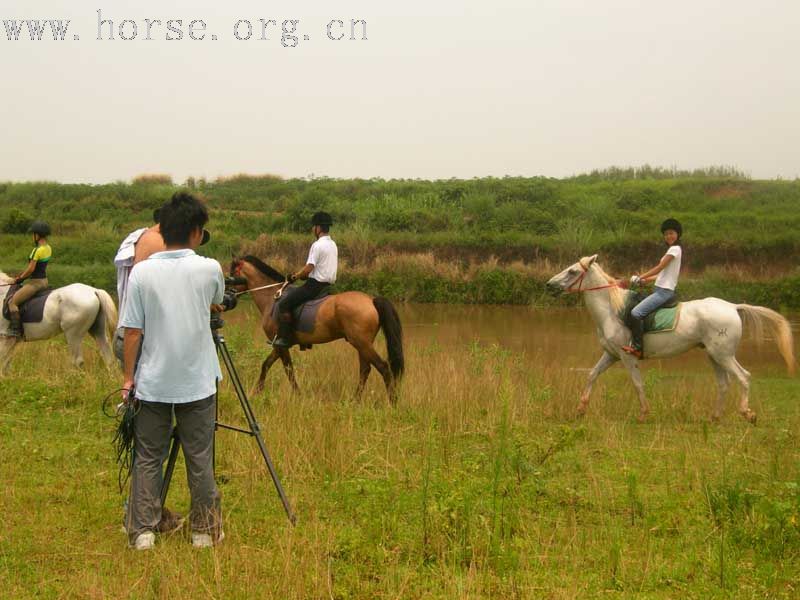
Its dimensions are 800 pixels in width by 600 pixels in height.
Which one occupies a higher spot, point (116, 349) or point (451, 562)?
point (116, 349)

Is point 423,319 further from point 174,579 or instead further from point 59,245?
point 174,579

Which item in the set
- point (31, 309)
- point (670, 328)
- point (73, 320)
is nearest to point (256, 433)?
point (670, 328)

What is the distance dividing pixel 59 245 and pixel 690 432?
29.1 meters

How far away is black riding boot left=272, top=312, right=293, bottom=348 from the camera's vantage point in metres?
12.0

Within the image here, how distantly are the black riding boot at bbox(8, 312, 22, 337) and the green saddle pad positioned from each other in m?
8.59

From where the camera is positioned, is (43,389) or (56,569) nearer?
(56,569)

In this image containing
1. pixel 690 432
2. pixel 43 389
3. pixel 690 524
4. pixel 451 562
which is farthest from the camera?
pixel 43 389

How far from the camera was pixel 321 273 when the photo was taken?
11.8 m

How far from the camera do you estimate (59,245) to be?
33781 mm

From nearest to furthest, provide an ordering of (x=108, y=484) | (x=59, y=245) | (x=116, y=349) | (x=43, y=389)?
1. (x=108, y=484)
2. (x=116, y=349)
3. (x=43, y=389)
4. (x=59, y=245)

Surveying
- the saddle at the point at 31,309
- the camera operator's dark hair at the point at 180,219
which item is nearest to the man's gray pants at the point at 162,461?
the camera operator's dark hair at the point at 180,219

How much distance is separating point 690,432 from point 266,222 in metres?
29.9

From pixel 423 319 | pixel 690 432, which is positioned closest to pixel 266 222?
pixel 423 319

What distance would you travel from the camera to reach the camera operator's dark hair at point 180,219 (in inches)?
211
